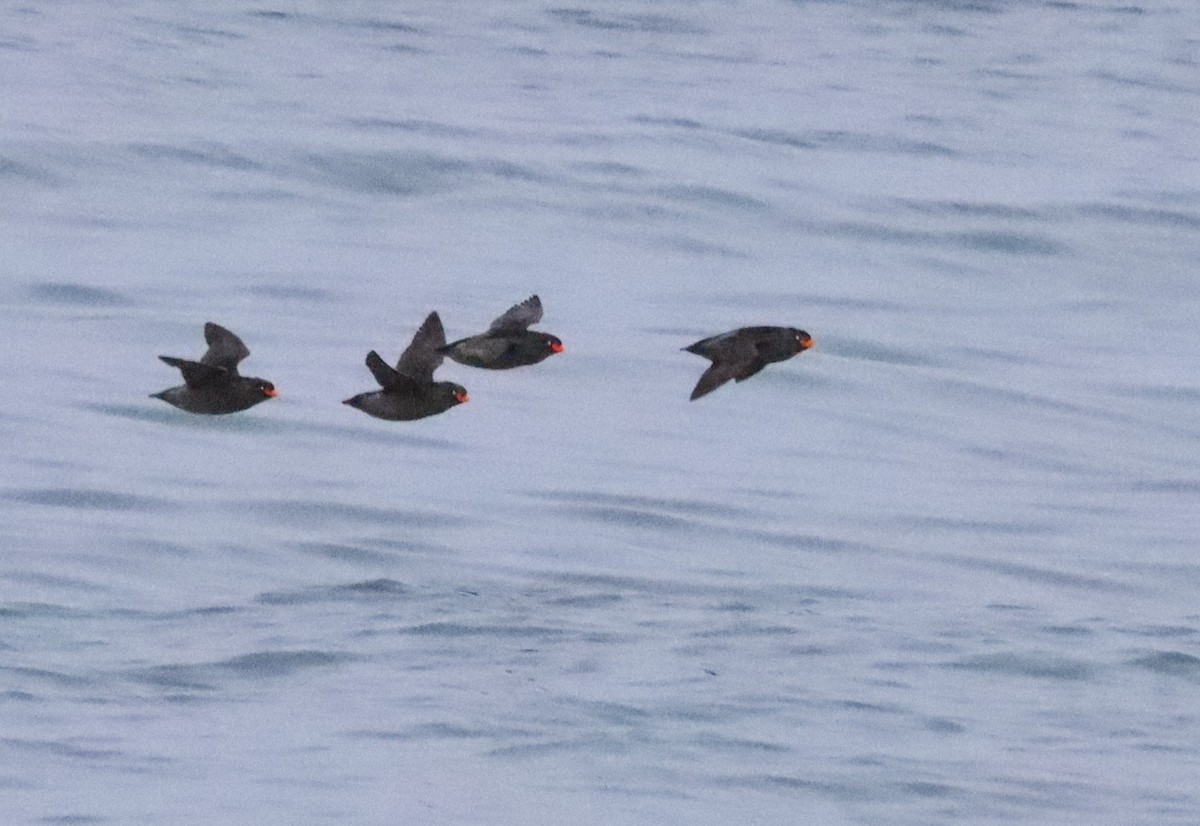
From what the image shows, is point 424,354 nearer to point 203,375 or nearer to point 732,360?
point 203,375

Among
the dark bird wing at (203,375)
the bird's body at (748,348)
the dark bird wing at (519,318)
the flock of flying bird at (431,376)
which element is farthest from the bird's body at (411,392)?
the bird's body at (748,348)

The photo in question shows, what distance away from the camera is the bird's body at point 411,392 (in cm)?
1258

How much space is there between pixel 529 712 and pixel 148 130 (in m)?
17.8

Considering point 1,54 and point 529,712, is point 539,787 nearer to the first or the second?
point 529,712

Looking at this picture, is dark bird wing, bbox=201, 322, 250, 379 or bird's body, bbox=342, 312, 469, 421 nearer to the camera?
bird's body, bbox=342, 312, 469, 421

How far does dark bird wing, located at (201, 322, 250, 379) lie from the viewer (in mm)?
12766

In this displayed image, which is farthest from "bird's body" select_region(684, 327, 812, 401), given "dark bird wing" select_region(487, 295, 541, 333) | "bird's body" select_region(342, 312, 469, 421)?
"bird's body" select_region(342, 312, 469, 421)

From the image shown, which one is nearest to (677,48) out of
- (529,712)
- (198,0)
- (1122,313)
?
(198,0)

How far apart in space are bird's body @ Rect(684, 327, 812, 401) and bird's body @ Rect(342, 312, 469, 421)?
104 centimetres

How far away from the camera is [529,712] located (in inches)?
639

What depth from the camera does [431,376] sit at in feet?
42.2

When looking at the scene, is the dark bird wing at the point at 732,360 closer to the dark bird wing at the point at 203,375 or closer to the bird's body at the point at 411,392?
the bird's body at the point at 411,392

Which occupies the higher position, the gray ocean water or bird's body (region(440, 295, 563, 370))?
bird's body (region(440, 295, 563, 370))

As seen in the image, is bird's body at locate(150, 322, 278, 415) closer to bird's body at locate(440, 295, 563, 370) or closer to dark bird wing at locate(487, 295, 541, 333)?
bird's body at locate(440, 295, 563, 370)
